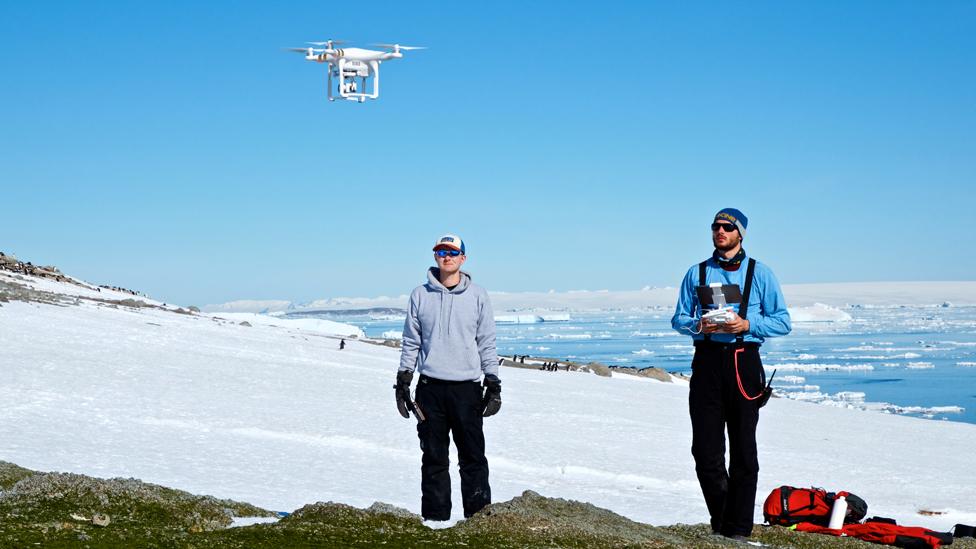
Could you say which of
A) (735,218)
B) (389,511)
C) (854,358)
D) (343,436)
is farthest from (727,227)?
(854,358)

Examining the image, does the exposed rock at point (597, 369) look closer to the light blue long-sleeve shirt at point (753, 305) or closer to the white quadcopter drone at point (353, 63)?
the white quadcopter drone at point (353, 63)

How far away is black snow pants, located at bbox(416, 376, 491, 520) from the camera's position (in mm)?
6527

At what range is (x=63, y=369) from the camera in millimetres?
16953

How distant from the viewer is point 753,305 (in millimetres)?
6266

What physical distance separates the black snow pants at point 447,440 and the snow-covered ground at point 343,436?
256 centimetres

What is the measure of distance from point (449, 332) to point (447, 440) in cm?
75

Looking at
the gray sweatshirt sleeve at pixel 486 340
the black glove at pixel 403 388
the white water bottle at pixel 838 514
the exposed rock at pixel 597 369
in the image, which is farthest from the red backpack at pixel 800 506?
the exposed rock at pixel 597 369

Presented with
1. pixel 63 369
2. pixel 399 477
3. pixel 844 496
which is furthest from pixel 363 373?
pixel 844 496

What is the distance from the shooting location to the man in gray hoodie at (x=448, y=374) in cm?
653

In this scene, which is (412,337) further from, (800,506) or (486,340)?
(800,506)

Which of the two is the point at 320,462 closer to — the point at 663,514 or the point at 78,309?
the point at 663,514

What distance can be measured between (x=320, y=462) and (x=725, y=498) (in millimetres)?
6479

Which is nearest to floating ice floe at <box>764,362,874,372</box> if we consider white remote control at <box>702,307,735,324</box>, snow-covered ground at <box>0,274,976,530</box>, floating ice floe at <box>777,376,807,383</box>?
floating ice floe at <box>777,376,807,383</box>

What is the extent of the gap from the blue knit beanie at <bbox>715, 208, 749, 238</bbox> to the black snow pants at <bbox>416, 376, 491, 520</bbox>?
195cm
